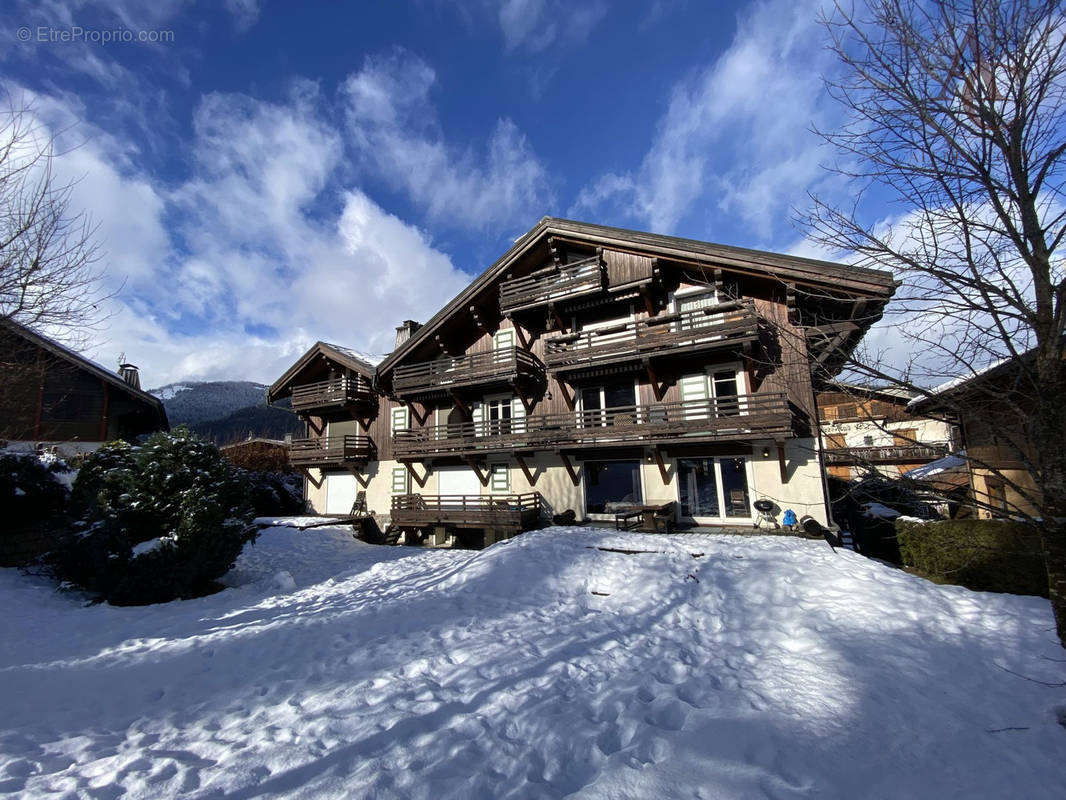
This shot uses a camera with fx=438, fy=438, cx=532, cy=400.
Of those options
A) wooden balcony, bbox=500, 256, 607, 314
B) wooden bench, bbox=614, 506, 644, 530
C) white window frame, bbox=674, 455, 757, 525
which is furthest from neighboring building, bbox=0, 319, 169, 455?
white window frame, bbox=674, 455, 757, 525

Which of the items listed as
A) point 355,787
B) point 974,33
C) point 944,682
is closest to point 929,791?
point 944,682

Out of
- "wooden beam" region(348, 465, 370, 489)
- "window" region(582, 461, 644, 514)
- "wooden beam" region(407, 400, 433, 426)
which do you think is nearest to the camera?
"window" region(582, 461, 644, 514)

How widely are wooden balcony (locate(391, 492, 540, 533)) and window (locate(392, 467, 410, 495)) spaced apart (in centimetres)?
255

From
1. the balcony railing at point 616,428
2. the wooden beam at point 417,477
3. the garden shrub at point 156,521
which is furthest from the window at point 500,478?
the garden shrub at point 156,521

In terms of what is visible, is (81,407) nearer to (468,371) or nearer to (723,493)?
(468,371)

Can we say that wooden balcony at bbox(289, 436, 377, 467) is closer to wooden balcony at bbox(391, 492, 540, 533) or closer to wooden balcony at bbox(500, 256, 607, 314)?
wooden balcony at bbox(391, 492, 540, 533)

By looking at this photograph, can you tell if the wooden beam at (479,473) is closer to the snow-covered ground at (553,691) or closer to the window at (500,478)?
the window at (500,478)

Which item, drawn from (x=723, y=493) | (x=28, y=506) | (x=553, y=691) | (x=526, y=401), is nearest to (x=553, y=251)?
(x=526, y=401)

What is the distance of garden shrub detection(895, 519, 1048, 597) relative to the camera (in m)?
8.01

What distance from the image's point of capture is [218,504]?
10.4 m

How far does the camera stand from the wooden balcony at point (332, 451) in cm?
2323

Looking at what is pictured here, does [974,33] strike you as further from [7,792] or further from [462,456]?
[462,456]

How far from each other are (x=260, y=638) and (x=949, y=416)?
1042 centimetres

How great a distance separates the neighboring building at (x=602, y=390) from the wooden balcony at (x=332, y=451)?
0.42 ft
